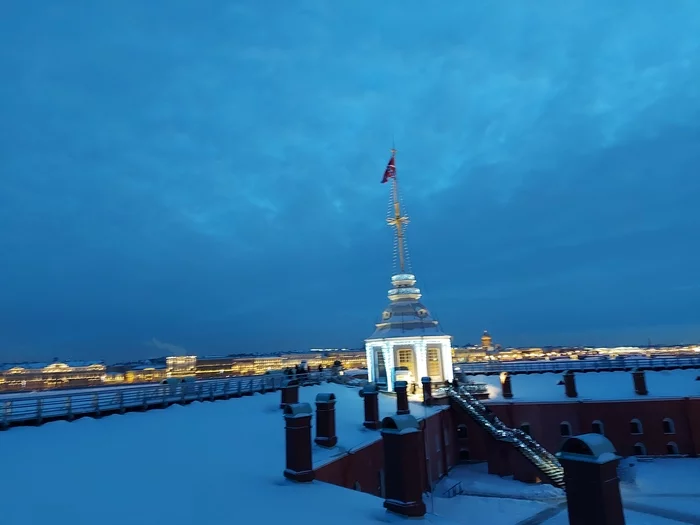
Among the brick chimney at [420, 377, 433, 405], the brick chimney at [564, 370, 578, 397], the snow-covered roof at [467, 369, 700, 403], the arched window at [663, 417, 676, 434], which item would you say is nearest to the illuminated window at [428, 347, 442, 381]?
the snow-covered roof at [467, 369, 700, 403]

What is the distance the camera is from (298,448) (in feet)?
41.3

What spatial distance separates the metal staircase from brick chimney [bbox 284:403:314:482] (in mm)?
16719

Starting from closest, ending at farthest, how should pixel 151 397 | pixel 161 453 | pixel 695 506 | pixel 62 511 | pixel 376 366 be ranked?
pixel 62 511, pixel 161 453, pixel 151 397, pixel 695 506, pixel 376 366

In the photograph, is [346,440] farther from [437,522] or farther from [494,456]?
[494,456]

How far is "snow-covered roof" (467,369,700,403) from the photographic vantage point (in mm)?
33938

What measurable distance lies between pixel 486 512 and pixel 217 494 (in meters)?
13.9

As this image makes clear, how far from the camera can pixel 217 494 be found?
37.0ft

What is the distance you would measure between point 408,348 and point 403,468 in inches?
974

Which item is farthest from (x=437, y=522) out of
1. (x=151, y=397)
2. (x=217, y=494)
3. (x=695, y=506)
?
(x=695, y=506)

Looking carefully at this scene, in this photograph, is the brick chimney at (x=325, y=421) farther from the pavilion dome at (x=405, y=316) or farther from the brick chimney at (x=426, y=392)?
the pavilion dome at (x=405, y=316)

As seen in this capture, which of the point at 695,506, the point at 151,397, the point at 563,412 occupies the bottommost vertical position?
the point at 695,506

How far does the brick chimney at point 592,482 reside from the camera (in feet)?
26.3

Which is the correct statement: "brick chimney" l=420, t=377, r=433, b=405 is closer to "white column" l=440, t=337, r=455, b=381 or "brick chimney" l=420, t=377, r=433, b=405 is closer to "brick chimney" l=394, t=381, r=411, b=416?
"white column" l=440, t=337, r=455, b=381

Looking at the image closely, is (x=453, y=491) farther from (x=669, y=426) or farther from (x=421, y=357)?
(x=669, y=426)
